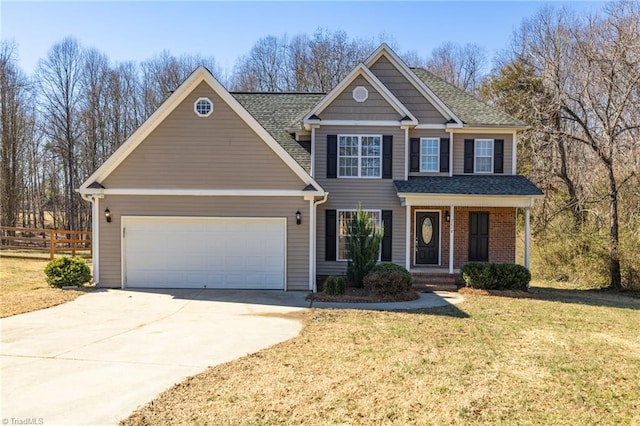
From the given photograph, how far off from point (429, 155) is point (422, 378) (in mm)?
11197

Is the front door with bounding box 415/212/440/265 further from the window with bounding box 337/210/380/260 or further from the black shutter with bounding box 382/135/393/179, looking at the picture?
the black shutter with bounding box 382/135/393/179

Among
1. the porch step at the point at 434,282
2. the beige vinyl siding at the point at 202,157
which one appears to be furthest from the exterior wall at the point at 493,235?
the beige vinyl siding at the point at 202,157

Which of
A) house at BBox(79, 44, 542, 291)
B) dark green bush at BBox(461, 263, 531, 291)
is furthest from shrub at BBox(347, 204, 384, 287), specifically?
dark green bush at BBox(461, 263, 531, 291)

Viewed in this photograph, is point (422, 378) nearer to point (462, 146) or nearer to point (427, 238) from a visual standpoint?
point (427, 238)

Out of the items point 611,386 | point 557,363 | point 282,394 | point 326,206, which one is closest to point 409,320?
point 557,363

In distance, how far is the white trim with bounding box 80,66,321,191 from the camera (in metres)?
12.7

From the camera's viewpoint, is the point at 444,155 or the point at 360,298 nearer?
the point at 360,298

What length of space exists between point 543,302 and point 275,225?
8240 millimetres

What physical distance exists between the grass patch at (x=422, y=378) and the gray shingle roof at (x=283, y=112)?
8.14m

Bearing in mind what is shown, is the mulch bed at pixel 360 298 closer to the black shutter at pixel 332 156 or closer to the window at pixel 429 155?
the black shutter at pixel 332 156

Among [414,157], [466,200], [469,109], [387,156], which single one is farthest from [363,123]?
[469,109]

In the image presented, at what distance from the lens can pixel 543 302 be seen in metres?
12.5

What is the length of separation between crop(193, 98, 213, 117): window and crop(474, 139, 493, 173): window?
969 cm

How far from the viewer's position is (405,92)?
15734 mm
